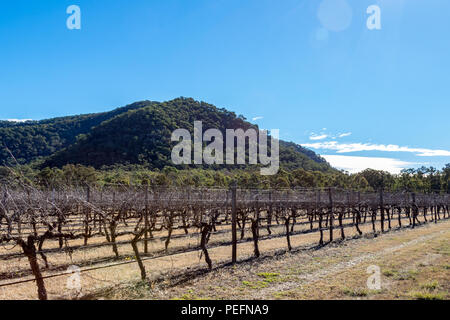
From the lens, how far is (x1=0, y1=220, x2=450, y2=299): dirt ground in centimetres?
547

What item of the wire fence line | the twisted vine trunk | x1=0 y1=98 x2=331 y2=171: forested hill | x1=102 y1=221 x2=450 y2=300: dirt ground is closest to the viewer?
the twisted vine trunk

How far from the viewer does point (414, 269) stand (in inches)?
274

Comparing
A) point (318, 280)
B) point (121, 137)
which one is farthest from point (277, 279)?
point (121, 137)

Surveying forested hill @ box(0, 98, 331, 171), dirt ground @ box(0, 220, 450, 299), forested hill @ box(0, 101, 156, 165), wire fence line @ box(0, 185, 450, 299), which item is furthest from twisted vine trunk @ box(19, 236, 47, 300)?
forested hill @ box(0, 98, 331, 171)

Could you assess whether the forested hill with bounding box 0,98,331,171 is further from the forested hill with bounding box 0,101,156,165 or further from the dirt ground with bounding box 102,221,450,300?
the dirt ground with bounding box 102,221,450,300

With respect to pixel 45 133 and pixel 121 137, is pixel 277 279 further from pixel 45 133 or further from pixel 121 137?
pixel 45 133

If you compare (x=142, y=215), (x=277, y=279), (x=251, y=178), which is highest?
(x=251, y=178)

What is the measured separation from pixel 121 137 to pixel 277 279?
58009 millimetres

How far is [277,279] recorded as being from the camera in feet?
21.7

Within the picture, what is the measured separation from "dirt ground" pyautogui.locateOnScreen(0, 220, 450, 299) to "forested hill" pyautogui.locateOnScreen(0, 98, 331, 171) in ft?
123

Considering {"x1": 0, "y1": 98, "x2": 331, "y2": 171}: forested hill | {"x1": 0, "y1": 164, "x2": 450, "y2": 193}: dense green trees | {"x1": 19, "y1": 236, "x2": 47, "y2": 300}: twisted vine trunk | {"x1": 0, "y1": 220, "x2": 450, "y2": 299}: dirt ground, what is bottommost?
{"x1": 0, "y1": 220, "x2": 450, "y2": 299}: dirt ground

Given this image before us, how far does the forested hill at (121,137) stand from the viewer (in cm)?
5209
